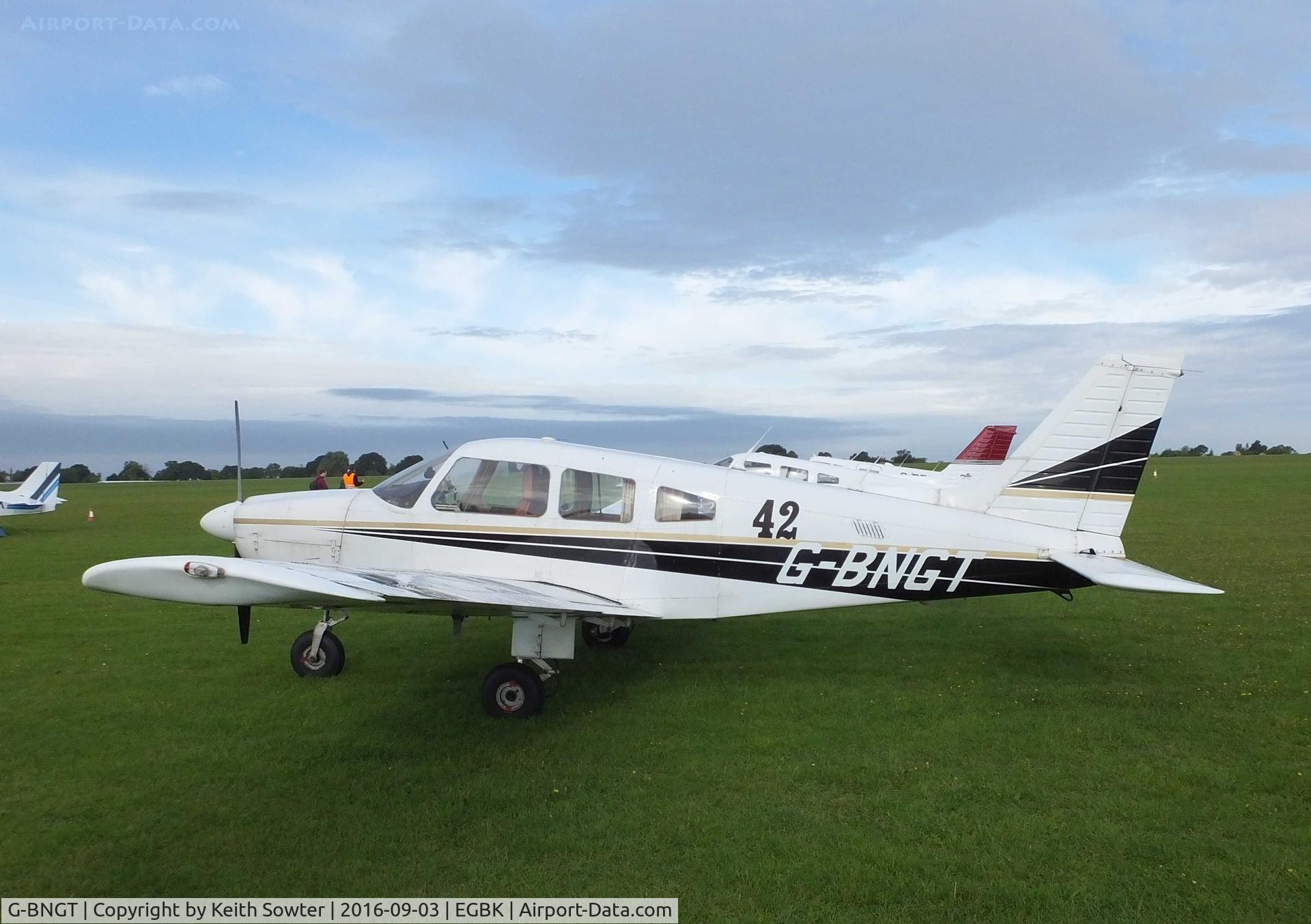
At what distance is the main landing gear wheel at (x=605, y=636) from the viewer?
8.74m

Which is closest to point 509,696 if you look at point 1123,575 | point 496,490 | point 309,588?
point 496,490

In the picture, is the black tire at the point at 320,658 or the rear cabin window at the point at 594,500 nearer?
the rear cabin window at the point at 594,500

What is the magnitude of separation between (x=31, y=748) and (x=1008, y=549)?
782cm

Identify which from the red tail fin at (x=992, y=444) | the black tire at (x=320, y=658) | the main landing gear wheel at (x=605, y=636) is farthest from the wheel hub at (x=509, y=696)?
the red tail fin at (x=992, y=444)

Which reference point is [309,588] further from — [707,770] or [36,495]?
[36,495]

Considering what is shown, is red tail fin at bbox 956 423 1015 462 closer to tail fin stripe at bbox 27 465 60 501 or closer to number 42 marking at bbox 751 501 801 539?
number 42 marking at bbox 751 501 801 539

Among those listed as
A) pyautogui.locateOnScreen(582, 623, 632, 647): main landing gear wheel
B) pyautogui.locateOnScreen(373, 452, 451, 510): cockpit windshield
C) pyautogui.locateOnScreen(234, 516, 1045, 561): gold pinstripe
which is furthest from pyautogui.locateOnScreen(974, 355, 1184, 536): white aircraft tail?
pyautogui.locateOnScreen(373, 452, 451, 510): cockpit windshield

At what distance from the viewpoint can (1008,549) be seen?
6.94m

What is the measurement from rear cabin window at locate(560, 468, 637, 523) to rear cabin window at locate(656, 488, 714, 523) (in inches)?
9.8

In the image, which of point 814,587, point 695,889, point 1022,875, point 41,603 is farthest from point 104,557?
point 1022,875

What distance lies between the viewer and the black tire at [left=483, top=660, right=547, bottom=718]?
21.0 feet

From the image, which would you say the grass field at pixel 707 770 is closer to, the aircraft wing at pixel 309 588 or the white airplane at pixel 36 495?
the aircraft wing at pixel 309 588

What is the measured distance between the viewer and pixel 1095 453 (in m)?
7.17

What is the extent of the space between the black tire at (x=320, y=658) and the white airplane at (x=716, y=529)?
0.41 metres
